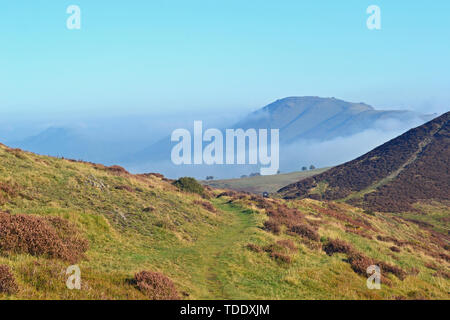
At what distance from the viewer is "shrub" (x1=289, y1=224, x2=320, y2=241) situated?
1126 inches

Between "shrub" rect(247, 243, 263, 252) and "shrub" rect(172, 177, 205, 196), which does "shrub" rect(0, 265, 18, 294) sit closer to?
"shrub" rect(247, 243, 263, 252)

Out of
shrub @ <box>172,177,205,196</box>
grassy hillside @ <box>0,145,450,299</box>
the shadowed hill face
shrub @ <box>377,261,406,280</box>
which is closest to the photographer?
grassy hillside @ <box>0,145,450,299</box>

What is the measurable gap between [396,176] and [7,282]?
100930 mm

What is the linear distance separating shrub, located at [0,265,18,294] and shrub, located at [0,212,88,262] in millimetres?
3377

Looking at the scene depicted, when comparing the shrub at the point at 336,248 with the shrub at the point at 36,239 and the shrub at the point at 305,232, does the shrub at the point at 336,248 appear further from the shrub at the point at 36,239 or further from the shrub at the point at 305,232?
the shrub at the point at 36,239

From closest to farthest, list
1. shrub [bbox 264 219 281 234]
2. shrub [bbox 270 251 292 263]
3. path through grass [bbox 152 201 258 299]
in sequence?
1. path through grass [bbox 152 201 258 299]
2. shrub [bbox 270 251 292 263]
3. shrub [bbox 264 219 281 234]

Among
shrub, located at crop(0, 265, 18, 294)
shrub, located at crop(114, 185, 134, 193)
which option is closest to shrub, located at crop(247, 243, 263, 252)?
shrub, located at crop(0, 265, 18, 294)

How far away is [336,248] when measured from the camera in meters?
26.0

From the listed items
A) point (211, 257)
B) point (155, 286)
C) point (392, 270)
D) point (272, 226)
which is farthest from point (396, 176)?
point (155, 286)

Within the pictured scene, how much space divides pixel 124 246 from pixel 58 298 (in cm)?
874

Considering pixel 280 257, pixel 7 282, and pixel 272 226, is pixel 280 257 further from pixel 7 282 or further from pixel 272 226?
pixel 7 282

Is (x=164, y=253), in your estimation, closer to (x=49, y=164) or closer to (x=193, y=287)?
(x=193, y=287)
